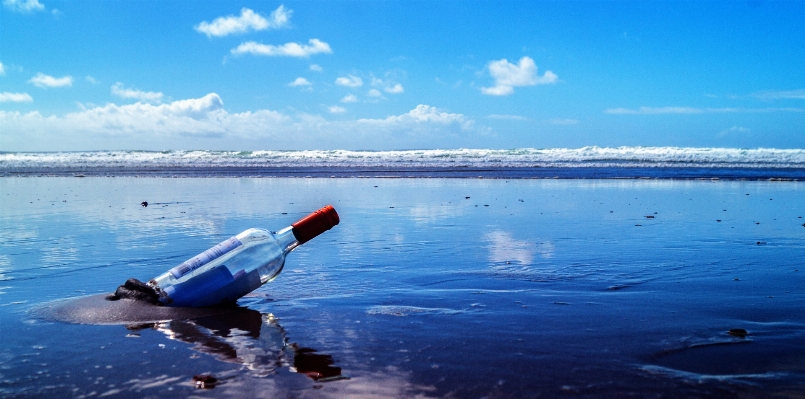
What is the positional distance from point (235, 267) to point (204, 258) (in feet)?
0.83

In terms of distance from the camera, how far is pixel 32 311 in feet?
11.0

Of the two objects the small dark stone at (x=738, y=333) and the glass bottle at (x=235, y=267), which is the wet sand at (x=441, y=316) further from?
the glass bottle at (x=235, y=267)

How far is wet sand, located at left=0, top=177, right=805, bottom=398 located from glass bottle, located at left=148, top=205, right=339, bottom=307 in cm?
18

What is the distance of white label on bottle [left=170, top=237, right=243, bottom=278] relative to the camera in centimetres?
310

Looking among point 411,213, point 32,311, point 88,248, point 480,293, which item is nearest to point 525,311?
point 480,293

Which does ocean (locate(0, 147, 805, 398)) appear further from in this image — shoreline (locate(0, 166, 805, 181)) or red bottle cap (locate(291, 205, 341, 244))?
shoreline (locate(0, 166, 805, 181))

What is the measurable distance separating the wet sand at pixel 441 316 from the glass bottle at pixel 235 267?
7.1 inches

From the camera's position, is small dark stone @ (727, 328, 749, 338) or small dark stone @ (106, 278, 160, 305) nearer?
small dark stone @ (727, 328, 749, 338)

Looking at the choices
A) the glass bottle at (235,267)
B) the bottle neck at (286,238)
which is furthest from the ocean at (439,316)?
the bottle neck at (286,238)

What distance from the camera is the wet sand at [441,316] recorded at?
230 centimetres

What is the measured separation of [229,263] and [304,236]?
1.53 feet

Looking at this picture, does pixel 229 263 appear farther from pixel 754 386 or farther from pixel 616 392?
pixel 754 386

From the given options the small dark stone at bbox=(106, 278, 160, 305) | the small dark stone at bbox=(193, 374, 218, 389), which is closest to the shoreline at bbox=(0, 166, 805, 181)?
the small dark stone at bbox=(106, 278, 160, 305)

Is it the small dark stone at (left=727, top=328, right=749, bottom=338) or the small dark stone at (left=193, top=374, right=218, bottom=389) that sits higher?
the small dark stone at (left=727, top=328, right=749, bottom=338)
